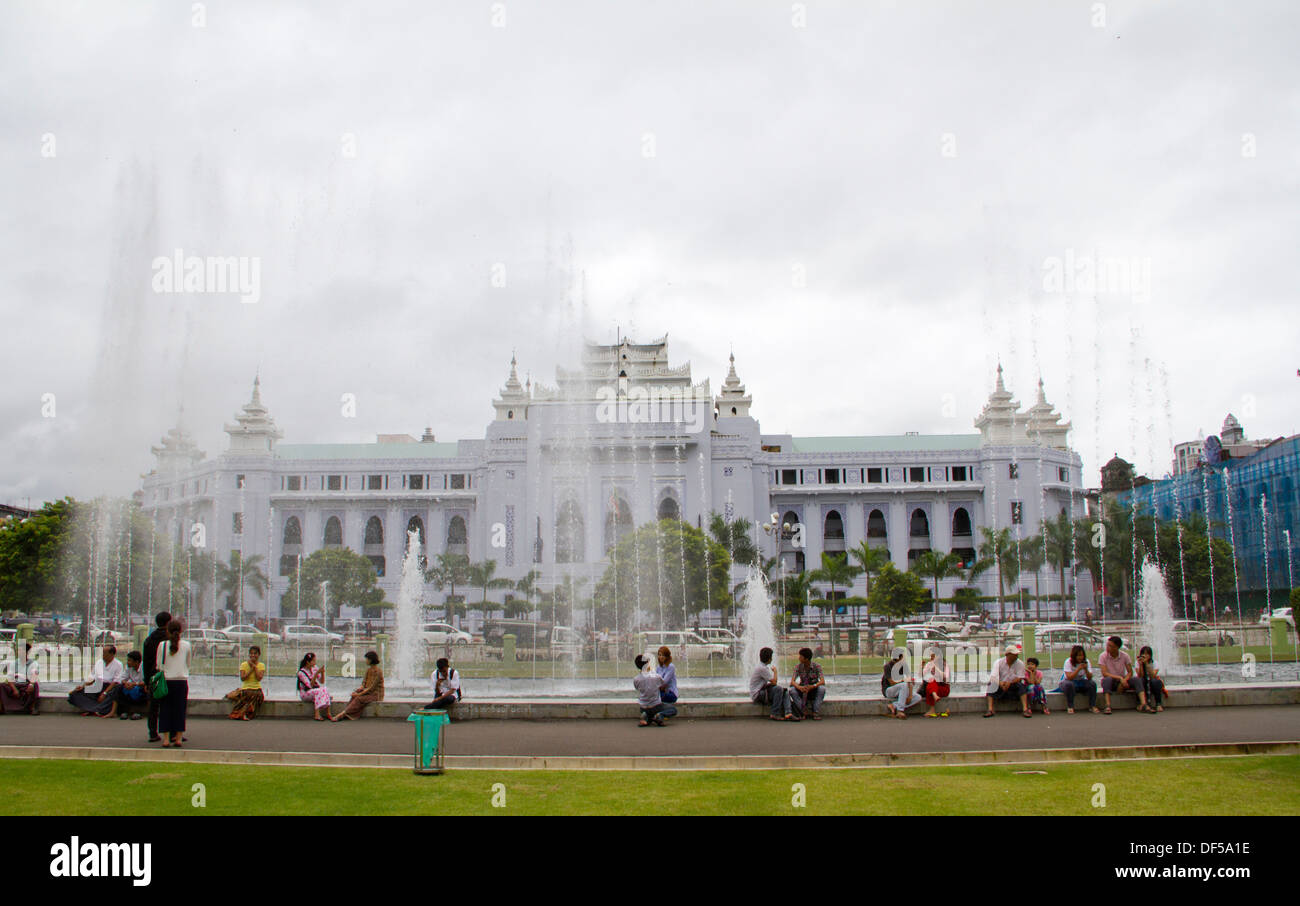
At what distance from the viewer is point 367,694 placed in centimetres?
1429

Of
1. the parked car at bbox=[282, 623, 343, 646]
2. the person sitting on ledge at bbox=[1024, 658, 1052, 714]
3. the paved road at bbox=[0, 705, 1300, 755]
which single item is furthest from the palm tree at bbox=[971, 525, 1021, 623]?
the person sitting on ledge at bbox=[1024, 658, 1052, 714]

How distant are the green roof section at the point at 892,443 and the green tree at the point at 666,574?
85.8ft

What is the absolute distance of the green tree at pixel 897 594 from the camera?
142ft

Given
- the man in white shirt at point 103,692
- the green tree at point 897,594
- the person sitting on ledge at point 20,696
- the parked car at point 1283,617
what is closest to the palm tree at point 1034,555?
the parked car at point 1283,617

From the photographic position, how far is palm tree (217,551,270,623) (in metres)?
52.2

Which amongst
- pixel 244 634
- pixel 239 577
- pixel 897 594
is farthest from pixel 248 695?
pixel 239 577

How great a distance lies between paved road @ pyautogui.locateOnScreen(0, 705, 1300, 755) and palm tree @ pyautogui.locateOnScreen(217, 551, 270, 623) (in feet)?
131

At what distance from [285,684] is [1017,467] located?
53.5m

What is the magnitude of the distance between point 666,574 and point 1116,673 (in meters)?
30.2

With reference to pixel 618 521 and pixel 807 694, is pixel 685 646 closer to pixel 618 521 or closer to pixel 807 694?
pixel 807 694

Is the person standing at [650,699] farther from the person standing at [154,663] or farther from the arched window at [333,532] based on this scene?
the arched window at [333,532]
